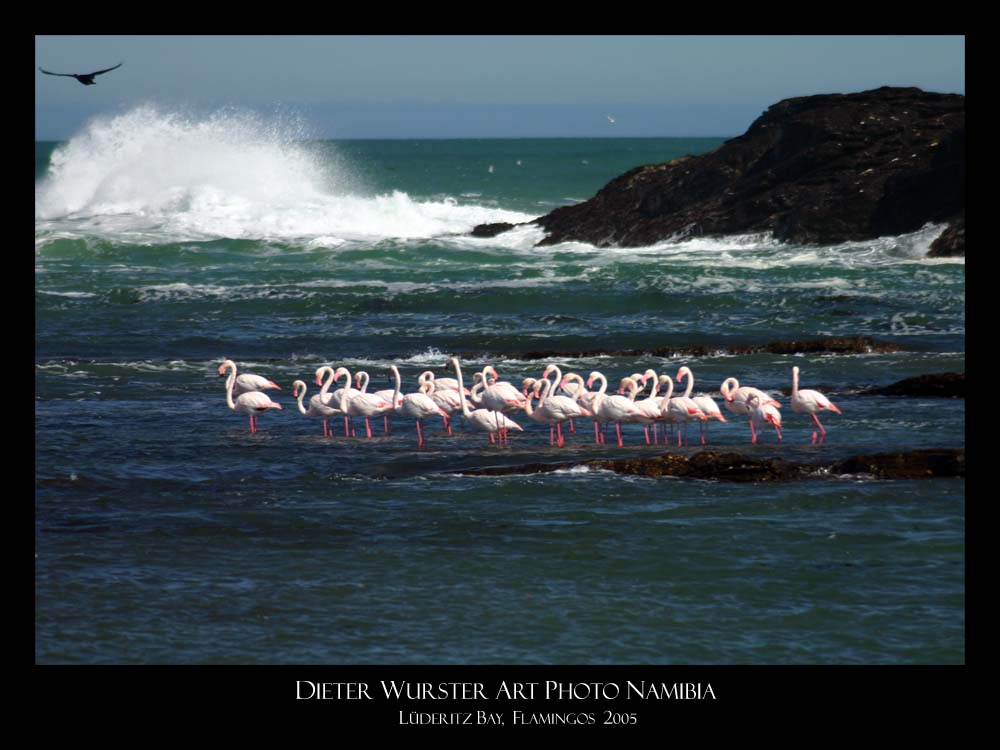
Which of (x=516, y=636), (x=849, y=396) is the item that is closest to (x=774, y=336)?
(x=849, y=396)

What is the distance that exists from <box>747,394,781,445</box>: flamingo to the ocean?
0.88 feet

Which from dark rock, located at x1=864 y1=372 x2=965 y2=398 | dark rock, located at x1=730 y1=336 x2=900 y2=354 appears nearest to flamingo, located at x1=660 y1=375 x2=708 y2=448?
dark rock, located at x1=864 y1=372 x2=965 y2=398

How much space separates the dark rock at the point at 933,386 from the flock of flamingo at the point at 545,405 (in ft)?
6.27

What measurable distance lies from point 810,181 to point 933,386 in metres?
25.6

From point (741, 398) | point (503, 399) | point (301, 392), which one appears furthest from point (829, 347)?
point (301, 392)

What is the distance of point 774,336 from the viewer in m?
27.1

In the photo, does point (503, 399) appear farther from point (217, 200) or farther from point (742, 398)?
point (217, 200)

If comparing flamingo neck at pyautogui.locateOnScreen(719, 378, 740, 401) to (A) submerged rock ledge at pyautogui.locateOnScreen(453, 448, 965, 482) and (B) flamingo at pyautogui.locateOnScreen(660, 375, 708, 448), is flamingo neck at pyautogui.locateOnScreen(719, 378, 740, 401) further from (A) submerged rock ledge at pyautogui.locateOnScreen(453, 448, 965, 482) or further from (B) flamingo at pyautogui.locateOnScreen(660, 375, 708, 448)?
(A) submerged rock ledge at pyautogui.locateOnScreen(453, 448, 965, 482)

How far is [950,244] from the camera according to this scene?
3819 centimetres

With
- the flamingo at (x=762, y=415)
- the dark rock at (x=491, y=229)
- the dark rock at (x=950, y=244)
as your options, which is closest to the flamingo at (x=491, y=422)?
the flamingo at (x=762, y=415)
